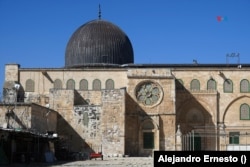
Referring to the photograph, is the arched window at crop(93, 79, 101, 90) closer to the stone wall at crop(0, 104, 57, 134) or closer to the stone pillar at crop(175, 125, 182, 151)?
the stone pillar at crop(175, 125, 182, 151)

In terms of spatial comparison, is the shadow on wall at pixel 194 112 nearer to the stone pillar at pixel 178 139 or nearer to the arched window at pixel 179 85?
the arched window at pixel 179 85

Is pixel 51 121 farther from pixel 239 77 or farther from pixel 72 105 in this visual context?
pixel 239 77

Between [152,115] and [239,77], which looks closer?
[152,115]

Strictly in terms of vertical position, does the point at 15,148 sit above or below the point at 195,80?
below

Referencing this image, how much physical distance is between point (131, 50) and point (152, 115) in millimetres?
11641

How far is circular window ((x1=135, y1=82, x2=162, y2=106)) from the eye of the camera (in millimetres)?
43562

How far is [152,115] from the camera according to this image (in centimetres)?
4300

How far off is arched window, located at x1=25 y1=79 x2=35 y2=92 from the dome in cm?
518

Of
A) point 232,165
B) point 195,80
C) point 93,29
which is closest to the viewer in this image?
point 232,165

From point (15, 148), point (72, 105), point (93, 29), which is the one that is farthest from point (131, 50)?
point (15, 148)

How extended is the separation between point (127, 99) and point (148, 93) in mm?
1988

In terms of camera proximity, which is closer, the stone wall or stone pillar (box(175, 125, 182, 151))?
the stone wall

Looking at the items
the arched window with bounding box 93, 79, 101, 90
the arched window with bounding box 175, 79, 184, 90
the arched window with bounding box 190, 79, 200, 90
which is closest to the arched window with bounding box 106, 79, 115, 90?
the arched window with bounding box 93, 79, 101, 90

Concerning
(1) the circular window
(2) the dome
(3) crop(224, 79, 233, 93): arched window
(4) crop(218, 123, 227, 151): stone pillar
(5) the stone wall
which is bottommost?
(4) crop(218, 123, 227, 151): stone pillar
